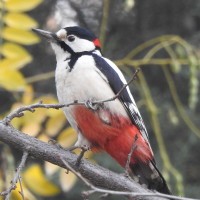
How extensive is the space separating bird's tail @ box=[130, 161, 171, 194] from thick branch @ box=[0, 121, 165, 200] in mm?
489

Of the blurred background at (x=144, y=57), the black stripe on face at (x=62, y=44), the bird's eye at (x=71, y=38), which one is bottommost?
the black stripe on face at (x=62, y=44)

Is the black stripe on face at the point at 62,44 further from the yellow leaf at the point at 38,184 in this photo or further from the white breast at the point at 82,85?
the yellow leaf at the point at 38,184

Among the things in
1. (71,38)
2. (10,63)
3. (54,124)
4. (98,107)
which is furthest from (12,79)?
(71,38)

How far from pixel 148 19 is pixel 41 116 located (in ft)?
6.72

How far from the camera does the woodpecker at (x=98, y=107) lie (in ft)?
8.46

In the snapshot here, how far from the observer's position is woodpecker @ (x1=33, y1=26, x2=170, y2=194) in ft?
8.46

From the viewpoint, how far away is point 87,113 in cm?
257

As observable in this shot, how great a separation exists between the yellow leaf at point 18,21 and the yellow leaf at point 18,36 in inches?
1.1

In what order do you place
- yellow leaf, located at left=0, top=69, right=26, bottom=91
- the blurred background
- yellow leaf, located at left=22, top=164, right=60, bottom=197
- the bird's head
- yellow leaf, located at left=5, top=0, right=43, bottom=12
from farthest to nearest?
1. the blurred background
2. the bird's head
3. yellow leaf, located at left=5, top=0, right=43, bottom=12
4. yellow leaf, located at left=0, top=69, right=26, bottom=91
5. yellow leaf, located at left=22, top=164, right=60, bottom=197

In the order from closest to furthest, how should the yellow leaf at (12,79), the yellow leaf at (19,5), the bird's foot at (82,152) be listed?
the bird's foot at (82,152)
the yellow leaf at (12,79)
the yellow leaf at (19,5)

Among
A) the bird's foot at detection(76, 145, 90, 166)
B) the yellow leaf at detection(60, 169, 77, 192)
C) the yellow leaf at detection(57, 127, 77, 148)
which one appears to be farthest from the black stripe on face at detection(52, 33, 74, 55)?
the bird's foot at detection(76, 145, 90, 166)

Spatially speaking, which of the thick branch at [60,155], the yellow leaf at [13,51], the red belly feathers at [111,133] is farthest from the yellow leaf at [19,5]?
the thick branch at [60,155]

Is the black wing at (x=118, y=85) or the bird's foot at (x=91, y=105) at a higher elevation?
the black wing at (x=118, y=85)

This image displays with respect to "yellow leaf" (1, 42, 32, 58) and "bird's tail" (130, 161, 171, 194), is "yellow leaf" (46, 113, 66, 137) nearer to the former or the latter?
"yellow leaf" (1, 42, 32, 58)
